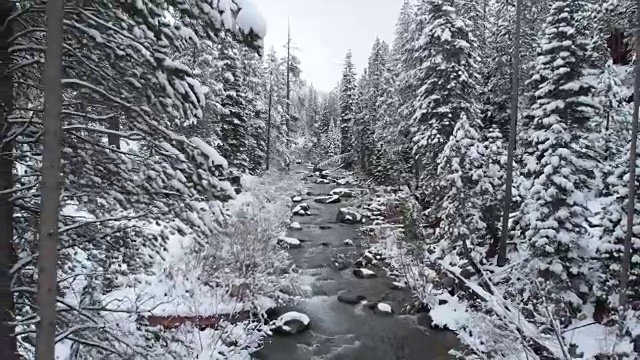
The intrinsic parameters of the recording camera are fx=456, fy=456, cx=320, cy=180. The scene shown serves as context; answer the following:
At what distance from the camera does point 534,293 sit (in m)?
12.3

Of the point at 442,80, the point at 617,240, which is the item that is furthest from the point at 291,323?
the point at 442,80

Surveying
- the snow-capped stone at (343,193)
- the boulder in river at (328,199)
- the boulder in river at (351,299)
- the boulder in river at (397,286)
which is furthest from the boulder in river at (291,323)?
the snow-capped stone at (343,193)

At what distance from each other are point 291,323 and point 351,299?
2.98m

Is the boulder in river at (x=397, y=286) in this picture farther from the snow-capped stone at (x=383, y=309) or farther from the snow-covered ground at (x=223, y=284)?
the snow-covered ground at (x=223, y=284)

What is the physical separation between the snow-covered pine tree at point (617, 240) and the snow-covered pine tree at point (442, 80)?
9.57 meters

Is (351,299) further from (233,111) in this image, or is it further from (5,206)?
(233,111)

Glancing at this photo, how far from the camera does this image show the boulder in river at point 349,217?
2653cm

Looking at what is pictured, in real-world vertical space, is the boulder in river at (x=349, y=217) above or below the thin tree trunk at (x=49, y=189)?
below

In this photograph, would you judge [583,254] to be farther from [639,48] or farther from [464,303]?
[639,48]

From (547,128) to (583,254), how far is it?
3.73 m

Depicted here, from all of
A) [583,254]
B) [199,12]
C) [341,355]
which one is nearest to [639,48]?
[583,254]

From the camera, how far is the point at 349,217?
87.2 ft

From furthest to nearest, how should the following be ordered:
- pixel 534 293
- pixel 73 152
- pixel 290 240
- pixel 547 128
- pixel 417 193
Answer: pixel 417 193, pixel 290 240, pixel 547 128, pixel 534 293, pixel 73 152

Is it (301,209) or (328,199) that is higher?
(328,199)
